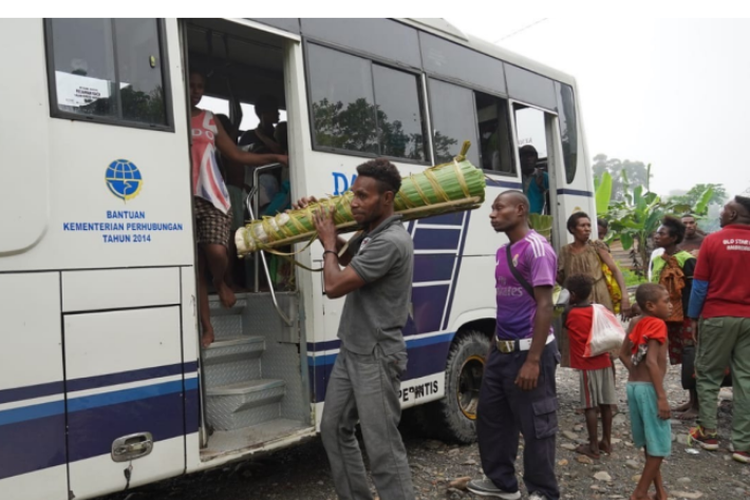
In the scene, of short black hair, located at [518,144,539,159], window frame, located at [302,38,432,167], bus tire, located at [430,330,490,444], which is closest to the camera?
window frame, located at [302,38,432,167]

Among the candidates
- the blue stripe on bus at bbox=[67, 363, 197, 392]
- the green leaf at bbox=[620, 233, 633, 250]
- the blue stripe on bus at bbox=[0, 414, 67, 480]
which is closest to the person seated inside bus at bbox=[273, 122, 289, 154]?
the blue stripe on bus at bbox=[67, 363, 197, 392]

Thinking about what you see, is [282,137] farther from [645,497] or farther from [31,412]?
[645,497]

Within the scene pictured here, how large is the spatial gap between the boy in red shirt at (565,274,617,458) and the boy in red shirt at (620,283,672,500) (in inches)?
30.1

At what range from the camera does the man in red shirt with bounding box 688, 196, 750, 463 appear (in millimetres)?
4695

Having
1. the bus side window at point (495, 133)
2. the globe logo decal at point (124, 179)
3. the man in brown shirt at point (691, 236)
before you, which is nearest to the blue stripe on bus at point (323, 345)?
the globe logo decal at point (124, 179)

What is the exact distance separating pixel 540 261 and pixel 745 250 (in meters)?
2.54

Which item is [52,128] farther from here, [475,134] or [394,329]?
[475,134]

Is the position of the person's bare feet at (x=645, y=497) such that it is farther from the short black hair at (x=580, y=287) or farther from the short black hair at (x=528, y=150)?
the short black hair at (x=528, y=150)

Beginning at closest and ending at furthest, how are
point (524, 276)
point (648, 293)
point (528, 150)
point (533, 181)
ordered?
point (524, 276) < point (648, 293) < point (528, 150) < point (533, 181)

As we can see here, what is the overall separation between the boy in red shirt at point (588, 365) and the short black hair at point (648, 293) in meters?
0.78

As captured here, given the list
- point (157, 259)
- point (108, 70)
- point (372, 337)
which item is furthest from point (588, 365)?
point (108, 70)

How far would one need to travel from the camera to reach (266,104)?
517cm

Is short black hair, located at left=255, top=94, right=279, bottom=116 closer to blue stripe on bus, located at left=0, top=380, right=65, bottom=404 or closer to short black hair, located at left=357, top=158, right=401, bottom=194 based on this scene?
short black hair, located at left=357, top=158, right=401, bottom=194

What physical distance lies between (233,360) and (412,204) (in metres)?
1.71
